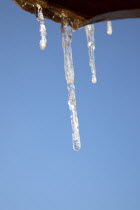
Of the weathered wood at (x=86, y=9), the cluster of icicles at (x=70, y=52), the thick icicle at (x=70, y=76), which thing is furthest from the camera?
the thick icicle at (x=70, y=76)

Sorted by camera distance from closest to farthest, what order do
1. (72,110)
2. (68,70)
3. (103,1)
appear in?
(103,1), (68,70), (72,110)

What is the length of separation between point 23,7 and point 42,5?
0.12 m

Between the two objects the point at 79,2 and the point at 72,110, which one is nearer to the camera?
the point at 79,2

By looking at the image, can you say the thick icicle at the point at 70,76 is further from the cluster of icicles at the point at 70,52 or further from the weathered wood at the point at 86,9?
the weathered wood at the point at 86,9

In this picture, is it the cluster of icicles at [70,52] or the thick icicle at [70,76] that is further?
the thick icicle at [70,76]

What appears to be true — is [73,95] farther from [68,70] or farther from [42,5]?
[42,5]

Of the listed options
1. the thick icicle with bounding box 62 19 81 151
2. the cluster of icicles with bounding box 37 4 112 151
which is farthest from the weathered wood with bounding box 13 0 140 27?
the thick icicle with bounding box 62 19 81 151

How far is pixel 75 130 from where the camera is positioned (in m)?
2.72

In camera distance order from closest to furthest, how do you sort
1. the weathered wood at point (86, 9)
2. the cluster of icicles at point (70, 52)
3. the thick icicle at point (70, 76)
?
1. the weathered wood at point (86, 9)
2. the cluster of icicles at point (70, 52)
3. the thick icicle at point (70, 76)

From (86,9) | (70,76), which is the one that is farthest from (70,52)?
(86,9)

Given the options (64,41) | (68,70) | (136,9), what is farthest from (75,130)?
(136,9)

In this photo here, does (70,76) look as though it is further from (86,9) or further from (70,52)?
(86,9)

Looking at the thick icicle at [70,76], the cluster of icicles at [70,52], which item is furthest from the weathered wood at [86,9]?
the thick icicle at [70,76]

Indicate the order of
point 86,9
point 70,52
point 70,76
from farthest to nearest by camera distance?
point 70,76, point 70,52, point 86,9
